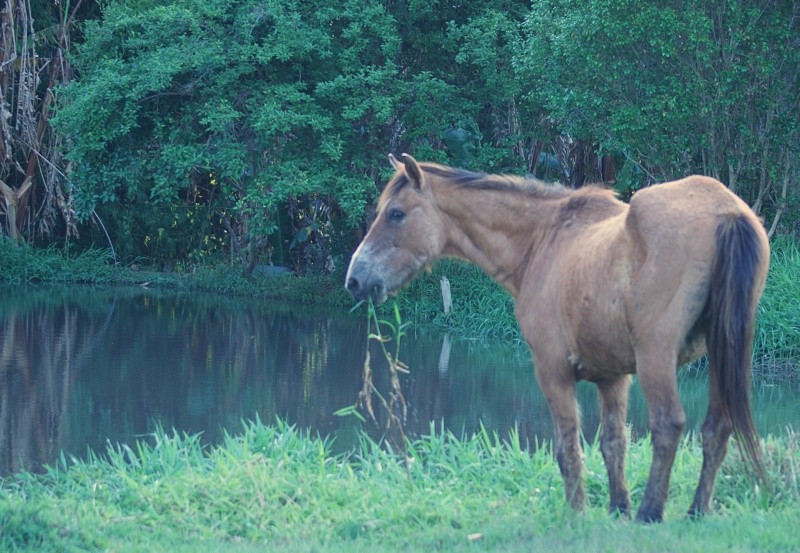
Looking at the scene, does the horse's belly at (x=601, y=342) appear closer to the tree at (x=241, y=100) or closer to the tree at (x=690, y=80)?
the tree at (x=690, y=80)

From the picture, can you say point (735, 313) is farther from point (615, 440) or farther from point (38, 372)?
point (38, 372)

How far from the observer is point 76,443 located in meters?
8.31

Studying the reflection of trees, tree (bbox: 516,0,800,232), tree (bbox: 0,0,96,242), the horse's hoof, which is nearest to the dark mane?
the horse's hoof

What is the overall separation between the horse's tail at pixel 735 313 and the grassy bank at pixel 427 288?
8304 millimetres

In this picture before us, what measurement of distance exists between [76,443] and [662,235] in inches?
223

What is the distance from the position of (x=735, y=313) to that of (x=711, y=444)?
70 cm

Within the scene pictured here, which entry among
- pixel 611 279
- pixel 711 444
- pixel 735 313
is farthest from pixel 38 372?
pixel 735 313

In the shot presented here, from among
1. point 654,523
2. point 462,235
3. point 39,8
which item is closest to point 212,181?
point 39,8

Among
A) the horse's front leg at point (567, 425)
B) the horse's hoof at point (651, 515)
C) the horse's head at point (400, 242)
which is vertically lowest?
the horse's hoof at point (651, 515)

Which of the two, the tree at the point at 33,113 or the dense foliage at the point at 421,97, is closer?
the dense foliage at the point at 421,97

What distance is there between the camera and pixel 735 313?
14.0 ft

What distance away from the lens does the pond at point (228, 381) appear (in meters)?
9.09

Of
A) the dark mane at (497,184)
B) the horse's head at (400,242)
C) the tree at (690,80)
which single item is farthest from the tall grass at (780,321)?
the horse's head at (400,242)

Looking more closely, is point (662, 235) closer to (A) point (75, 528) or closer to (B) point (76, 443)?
(A) point (75, 528)
